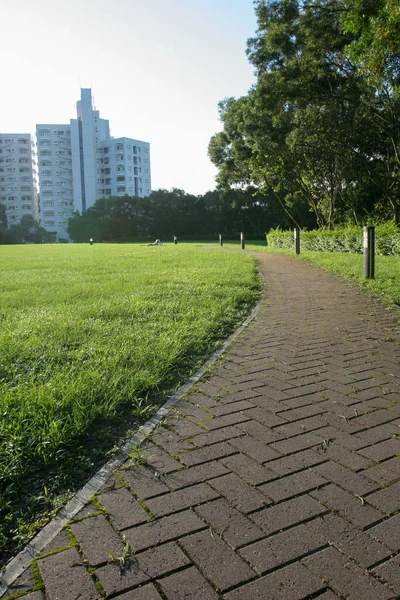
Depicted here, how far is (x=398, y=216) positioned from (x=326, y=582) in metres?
22.9

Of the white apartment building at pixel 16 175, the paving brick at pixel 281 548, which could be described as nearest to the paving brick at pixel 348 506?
the paving brick at pixel 281 548

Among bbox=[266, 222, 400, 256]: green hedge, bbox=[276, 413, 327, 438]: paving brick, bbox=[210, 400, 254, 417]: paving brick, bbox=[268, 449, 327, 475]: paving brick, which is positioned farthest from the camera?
bbox=[266, 222, 400, 256]: green hedge

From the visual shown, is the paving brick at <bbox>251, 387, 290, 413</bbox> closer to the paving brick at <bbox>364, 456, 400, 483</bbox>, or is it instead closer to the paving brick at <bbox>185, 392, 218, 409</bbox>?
the paving brick at <bbox>185, 392, 218, 409</bbox>

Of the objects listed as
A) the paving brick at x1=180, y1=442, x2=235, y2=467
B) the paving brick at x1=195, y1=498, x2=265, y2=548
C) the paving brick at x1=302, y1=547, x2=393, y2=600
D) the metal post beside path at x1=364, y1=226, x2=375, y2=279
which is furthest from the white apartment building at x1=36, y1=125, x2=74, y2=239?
the paving brick at x1=302, y1=547, x2=393, y2=600

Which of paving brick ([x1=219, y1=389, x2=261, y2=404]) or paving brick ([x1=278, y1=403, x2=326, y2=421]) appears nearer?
paving brick ([x1=278, y1=403, x2=326, y2=421])

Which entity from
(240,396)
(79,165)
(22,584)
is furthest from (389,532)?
(79,165)

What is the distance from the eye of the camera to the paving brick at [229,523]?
2.11 meters

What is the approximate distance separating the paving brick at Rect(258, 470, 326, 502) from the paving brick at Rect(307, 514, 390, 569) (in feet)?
0.77

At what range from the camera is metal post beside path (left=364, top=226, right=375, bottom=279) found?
32.8 ft

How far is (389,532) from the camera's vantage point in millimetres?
2127

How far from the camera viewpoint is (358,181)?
24.5 metres

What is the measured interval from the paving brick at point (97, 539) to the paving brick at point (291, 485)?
0.84 metres

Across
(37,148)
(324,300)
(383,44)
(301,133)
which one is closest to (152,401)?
(324,300)

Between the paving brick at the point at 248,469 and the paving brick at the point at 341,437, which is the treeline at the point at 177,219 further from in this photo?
the paving brick at the point at 248,469
